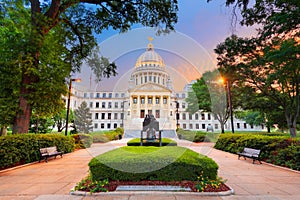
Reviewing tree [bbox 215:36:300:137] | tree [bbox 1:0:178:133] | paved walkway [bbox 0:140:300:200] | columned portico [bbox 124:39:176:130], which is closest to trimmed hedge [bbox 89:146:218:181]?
paved walkway [bbox 0:140:300:200]

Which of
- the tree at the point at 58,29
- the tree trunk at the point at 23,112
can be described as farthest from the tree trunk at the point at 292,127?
the tree trunk at the point at 23,112

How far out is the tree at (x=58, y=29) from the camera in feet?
26.9

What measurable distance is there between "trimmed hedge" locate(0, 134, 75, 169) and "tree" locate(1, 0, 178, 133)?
2.25ft

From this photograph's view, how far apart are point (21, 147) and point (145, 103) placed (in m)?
50.3

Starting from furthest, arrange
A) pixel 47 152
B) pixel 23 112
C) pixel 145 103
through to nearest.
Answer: pixel 145 103, pixel 47 152, pixel 23 112

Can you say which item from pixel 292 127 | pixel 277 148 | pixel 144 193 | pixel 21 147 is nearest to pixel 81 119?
pixel 144 193

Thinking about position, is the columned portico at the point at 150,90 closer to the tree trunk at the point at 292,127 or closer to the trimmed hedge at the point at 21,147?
the trimmed hedge at the point at 21,147

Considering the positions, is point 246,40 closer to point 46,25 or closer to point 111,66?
point 111,66

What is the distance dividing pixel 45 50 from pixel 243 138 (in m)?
13.3

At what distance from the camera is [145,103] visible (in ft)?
192

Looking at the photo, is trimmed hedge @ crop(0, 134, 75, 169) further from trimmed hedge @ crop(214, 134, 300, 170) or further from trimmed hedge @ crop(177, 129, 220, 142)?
trimmed hedge @ crop(214, 134, 300, 170)

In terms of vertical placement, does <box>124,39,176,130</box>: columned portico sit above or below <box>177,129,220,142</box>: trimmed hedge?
above

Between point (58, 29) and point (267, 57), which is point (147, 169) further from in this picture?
point (267, 57)

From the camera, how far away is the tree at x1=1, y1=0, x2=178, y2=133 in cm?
820
